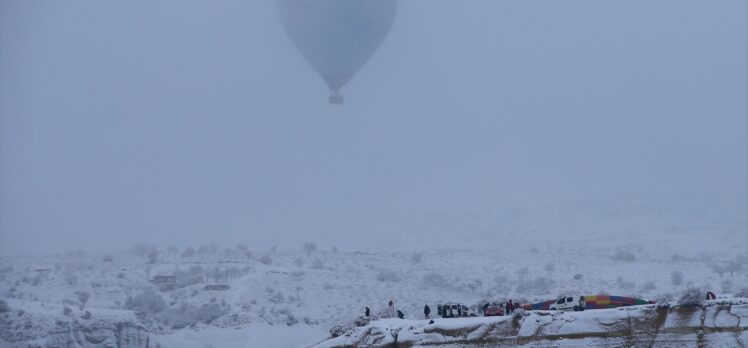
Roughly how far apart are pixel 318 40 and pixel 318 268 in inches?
751

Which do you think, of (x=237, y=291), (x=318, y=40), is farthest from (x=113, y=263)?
(x=318, y=40)

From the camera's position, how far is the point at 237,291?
63688 millimetres

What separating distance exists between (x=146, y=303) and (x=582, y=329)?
37897 millimetres

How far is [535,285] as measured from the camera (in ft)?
225

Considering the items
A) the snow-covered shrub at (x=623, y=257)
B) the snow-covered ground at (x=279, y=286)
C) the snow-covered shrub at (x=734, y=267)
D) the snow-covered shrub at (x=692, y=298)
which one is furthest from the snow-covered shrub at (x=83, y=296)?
the snow-covered shrub at (x=692, y=298)

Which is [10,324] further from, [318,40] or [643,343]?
[643,343]

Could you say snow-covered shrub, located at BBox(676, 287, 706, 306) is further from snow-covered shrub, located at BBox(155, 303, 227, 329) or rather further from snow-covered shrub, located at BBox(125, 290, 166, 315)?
snow-covered shrub, located at BBox(125, 290, 166, 315)

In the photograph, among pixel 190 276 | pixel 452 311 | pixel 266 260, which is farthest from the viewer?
pixel 266 260

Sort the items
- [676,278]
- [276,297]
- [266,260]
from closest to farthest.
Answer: [276,297] < [676,278] < [266,260]

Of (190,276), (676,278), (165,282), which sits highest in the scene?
(190,276)

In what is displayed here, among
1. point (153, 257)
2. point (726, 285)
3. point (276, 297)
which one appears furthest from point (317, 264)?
point (726, 285)

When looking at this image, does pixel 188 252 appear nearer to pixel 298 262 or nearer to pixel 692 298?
pixel 298 262

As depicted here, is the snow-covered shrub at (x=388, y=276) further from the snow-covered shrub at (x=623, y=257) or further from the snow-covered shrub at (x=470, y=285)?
the snow-covered shrub at (x=623, y=257)

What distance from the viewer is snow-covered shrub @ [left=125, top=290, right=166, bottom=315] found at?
6084 cm
